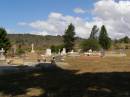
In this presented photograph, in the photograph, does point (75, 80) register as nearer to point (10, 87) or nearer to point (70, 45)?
point (10, 87)

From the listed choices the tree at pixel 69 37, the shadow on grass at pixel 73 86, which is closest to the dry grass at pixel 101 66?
the shadow on grass at pixel 73 86

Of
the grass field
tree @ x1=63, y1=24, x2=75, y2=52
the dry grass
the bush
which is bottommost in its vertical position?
the grass field

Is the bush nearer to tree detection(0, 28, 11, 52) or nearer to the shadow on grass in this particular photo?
tree detection(0, 28, 11, 52)

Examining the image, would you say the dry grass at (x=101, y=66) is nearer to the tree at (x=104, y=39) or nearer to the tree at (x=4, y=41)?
the tree at (x=4, y=41)

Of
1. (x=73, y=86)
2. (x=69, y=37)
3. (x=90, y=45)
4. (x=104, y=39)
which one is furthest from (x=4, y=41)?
(x=73, y=86)

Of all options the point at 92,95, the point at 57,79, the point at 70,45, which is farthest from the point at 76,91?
the point at 70,45

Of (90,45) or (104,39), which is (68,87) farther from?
(104,39)

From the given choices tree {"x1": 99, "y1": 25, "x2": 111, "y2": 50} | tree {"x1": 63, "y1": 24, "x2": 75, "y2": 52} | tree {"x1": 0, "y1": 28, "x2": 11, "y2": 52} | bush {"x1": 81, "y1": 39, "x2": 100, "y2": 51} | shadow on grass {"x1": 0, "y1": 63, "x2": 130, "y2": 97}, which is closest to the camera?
shadow on grass {"x1": 0, "y1": 63, "x2": 130, "y2": 97}

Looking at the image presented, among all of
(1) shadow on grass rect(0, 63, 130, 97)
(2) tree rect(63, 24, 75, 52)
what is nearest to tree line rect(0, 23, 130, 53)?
(2) tree rect(63, 24, 75, 52)

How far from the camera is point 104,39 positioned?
11244 centimetres

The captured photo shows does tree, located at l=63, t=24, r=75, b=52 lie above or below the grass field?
above

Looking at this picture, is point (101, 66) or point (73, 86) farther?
point (101, 66)

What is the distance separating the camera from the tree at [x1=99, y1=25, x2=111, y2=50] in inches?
4415

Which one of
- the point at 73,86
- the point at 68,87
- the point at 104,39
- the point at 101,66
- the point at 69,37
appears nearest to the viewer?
the point at 68,87
